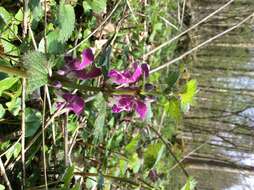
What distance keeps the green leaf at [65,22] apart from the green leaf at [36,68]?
222 millimetres

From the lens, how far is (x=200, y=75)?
3.10 metres

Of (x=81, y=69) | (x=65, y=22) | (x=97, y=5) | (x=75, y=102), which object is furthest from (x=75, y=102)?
(x=97, y=5)

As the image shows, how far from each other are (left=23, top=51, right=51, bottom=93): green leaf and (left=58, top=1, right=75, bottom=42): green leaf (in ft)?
0.73

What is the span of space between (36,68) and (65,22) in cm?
Result: 28

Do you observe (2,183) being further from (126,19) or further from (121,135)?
(126,19)

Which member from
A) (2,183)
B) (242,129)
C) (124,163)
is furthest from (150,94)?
(242,129)

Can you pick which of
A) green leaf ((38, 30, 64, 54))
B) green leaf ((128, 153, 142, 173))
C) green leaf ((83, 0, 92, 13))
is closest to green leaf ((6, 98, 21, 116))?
green leaf ((38, 30, 64, 54))

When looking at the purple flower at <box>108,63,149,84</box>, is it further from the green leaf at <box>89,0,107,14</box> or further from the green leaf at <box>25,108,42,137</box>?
the green leaf at <box>89,0,107,14</box>

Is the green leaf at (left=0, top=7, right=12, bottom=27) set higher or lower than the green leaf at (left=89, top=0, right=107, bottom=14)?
lower

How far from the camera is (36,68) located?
2.94 ft

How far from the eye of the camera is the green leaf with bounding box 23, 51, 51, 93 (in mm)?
872

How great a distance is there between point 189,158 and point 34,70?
232 cm

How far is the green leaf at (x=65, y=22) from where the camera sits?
1.12 meters

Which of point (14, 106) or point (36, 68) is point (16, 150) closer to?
point (14, 106)
